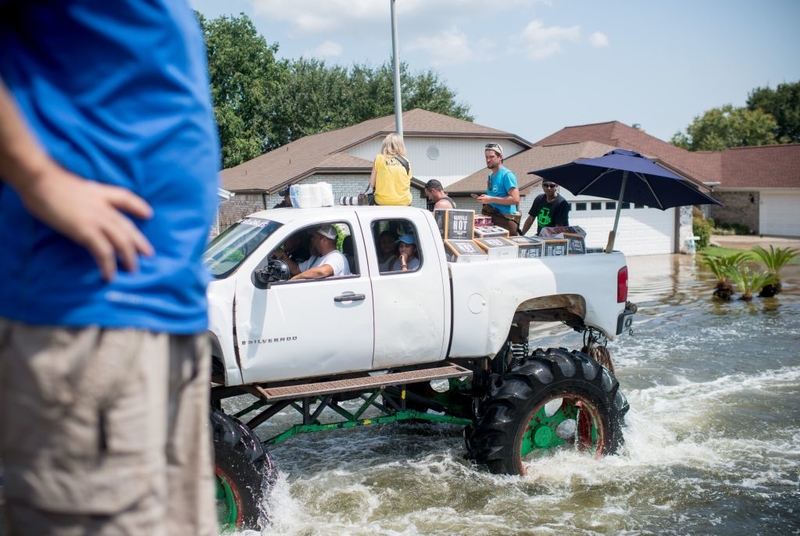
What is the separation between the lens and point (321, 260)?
636cm

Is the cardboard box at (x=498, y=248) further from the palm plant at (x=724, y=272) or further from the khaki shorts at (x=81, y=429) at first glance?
the palm plant at (x=724, y=272)

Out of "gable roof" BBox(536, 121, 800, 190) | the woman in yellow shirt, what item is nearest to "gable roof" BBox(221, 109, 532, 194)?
"gable roof" BBox(536, 121, 800, 190)

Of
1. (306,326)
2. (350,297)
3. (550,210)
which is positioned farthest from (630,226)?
(306,326)

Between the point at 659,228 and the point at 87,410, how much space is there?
3100 centimetres

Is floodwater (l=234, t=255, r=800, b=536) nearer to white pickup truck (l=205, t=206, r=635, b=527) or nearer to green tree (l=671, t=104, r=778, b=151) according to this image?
white pickup truck (l=205, t=206, r=635, b=527)

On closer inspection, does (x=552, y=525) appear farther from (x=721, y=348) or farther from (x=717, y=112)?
(x=717, y=112)

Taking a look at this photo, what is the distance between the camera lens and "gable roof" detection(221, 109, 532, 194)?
28.4 m

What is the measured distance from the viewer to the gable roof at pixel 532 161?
28984mm

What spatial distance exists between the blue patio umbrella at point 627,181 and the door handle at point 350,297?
9.55 feet

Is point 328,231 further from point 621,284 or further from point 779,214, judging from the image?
point 779,214

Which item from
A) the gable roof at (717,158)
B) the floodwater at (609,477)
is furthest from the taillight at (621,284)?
the gable roof at (717,158)

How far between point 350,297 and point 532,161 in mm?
26000

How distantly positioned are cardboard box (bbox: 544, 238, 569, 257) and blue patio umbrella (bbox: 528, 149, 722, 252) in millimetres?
699

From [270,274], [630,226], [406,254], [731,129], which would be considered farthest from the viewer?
[731,129]
